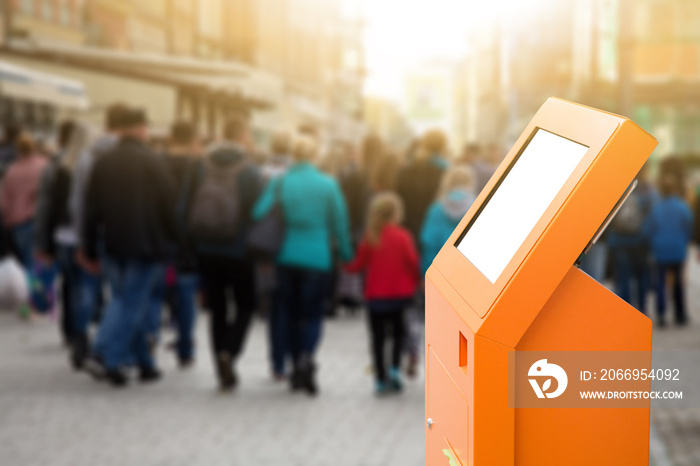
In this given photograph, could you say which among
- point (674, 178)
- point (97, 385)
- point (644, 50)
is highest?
point (644, 50)

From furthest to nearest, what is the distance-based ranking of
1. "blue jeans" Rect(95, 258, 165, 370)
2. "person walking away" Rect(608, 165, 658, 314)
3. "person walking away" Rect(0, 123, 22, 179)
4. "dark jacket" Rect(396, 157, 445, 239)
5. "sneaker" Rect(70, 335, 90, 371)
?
"person walking away" Rect(0, 123, 22, 179) < "person walking away" Rect(608, 165, 658, 314) < "dark jacket" Rect(396, 157, 445, 239) < "sneaker" Rect(70, 335, 90, 371) < "blue jeans" Rect(95, 258, 165, 370)

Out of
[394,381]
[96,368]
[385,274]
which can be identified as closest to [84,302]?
[96,368]

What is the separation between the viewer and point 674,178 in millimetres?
→ 12094

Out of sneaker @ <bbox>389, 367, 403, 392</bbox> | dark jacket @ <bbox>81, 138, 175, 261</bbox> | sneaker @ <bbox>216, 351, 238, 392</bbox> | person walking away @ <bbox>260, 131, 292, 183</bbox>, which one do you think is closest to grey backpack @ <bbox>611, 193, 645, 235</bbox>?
person walking away @ <bbox>260, 131, 292, 183</bbox>

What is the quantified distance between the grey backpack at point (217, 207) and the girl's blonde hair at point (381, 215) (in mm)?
1003

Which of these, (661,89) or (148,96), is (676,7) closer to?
(661,89)

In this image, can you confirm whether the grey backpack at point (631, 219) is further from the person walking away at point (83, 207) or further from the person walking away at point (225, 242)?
the person walking away at point (83, 207)

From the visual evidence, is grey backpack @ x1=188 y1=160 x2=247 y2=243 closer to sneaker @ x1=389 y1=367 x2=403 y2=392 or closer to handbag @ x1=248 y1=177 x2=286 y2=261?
handbag @ x1=248 y1=177 x2=286 y2=261

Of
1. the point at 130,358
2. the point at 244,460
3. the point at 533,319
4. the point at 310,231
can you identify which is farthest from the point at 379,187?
the point at 533,319

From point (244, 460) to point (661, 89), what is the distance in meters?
29.8

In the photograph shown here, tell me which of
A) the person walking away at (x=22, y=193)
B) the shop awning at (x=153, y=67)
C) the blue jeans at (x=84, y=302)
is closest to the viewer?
the blue jeans at (x=84, y=302)

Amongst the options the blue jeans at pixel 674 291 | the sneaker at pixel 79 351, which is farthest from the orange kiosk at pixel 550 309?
the blue jeans at pixel 674 291

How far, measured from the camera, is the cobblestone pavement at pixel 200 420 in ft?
19.0

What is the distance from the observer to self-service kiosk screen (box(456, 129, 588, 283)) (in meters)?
1.79
